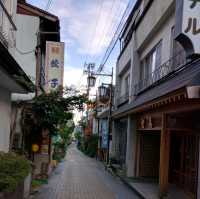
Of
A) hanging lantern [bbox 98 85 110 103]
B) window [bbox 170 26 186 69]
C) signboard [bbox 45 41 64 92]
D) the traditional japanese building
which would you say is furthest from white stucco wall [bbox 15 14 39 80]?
hanging lantern [bbox 98 85 110 103]

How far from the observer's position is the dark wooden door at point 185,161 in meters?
14.7

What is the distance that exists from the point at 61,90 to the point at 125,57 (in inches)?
433

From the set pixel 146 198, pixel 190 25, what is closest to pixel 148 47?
pixel 146 198

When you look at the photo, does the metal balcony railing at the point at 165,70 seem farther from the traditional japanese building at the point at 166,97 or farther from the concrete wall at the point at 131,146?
the concrete wall at the point at 131,146

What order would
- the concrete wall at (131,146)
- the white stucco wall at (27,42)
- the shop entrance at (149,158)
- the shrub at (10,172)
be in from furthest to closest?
the concrete wall at (131,146), the shop entrance at (149,158), the white stucco wall at (27,42), the shrub at (10,172)

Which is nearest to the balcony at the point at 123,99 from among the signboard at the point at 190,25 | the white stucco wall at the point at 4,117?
the white stucco wall at the point at 4,117

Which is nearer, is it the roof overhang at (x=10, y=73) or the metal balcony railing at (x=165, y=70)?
the roof overhang at (x=10, y=73)

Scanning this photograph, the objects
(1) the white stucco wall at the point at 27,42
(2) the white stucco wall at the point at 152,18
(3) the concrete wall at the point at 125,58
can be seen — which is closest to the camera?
(2) the white stucco wall at the point at 152,18

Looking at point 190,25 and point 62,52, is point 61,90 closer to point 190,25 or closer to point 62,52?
point 62,52

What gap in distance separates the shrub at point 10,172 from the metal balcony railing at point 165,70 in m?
6.31

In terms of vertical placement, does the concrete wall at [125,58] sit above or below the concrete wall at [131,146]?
above

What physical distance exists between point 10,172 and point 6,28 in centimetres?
509

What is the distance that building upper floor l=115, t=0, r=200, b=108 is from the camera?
47.7ft

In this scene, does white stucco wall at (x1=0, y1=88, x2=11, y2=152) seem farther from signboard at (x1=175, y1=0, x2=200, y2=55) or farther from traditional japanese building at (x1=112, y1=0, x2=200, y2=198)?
signboard at (x1=175, y1=0, x2=200, y2=55)
